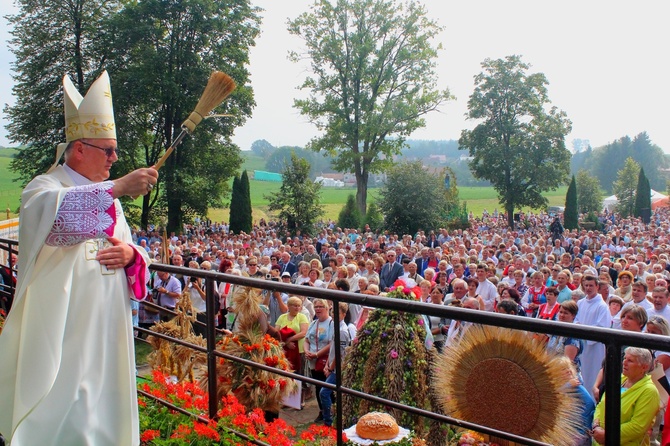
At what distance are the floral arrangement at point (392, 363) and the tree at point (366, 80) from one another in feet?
123

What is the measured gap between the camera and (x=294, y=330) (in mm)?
7816

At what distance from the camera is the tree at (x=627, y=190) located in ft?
170

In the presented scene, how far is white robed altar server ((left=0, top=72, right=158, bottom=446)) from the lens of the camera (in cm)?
248

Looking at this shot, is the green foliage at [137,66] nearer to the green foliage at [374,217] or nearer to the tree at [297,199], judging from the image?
the tree at [297,199]

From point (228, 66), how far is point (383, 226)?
12655mm

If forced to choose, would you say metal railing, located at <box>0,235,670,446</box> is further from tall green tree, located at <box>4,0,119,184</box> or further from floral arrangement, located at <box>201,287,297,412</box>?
tall green tree, located at <box>4,0,119,184</box>

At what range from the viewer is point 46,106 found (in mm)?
34281

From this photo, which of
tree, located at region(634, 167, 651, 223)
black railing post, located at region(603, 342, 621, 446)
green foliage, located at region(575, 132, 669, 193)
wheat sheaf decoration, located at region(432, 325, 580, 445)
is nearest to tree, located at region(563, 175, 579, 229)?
tree, located at region(634, 167, 651, 223)

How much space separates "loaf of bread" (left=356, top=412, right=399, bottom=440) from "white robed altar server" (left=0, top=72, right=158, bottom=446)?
2.34 m

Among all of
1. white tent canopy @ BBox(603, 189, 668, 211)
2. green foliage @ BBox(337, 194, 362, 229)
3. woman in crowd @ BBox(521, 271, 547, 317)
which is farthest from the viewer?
white tent canopy @ BBox(603, 189, 668, 211)

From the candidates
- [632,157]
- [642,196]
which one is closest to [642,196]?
[642,196]

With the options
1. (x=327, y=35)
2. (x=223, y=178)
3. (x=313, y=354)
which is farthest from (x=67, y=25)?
(x=313, y=354)

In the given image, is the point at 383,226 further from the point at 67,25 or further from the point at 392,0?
the point at 67,25

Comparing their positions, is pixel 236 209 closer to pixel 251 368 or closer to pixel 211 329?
pixel 251 368
